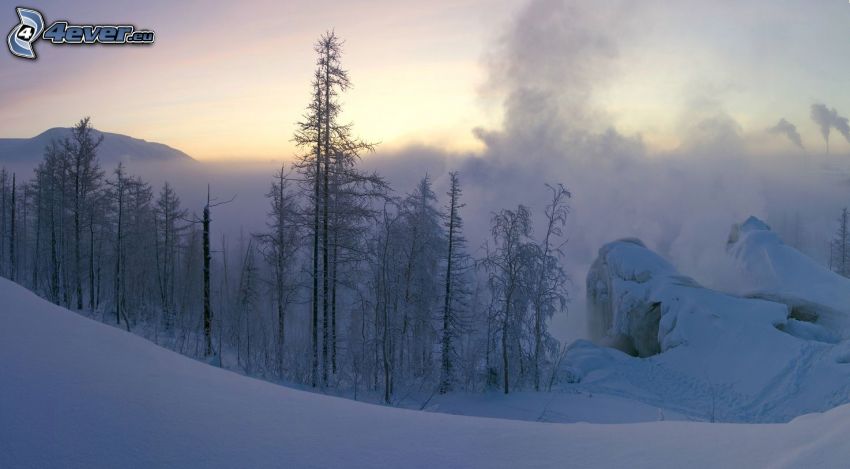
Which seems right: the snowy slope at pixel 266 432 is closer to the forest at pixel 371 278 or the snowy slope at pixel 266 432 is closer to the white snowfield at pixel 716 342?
the forest at pixel 371 278

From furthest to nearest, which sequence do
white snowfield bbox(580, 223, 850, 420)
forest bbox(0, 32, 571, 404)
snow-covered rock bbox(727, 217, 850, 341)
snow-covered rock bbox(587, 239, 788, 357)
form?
snow-covered rock bbox(727, 217, 850, 341), snow-covered rock bbox(587, 239, 788, 357), white snowfield bbox(580, 223, 850, 420), forest bbox(0, 32, 571, 404)

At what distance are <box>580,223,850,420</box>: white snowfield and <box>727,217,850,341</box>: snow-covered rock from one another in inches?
2.9

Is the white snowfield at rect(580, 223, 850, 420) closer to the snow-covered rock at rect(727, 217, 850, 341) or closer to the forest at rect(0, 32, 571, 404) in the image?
the snow-covered rock at rect(727, 217, 850, 341)

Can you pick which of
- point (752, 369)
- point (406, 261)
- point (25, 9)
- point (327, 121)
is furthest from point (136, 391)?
point (752, 369)

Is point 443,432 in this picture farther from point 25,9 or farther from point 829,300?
point 829,300

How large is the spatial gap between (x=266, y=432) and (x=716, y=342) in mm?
29450

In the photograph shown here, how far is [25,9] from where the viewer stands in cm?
1019

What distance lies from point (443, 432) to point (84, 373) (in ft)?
8.23

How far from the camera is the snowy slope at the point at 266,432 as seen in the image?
2602mm

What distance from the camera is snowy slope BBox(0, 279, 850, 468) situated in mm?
2602

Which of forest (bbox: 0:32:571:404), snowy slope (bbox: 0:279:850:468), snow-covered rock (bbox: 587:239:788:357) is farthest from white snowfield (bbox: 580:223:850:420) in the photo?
snowy slope (bbox: 0:279:850:468)

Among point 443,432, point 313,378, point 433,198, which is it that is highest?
point 433,198

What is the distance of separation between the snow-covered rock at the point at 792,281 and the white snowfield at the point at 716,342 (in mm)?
75

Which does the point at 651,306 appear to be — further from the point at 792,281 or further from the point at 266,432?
the point at 266,432
